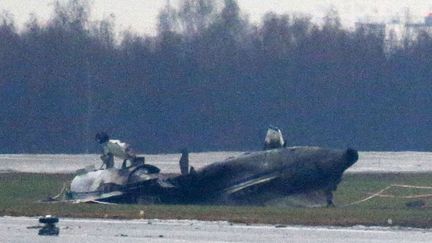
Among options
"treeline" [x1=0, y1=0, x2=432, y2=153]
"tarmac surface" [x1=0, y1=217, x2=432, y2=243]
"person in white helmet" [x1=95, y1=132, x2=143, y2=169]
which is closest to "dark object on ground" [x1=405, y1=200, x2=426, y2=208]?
"tarmac surface" [x1=0, y1=217, x2=432, y2=243]

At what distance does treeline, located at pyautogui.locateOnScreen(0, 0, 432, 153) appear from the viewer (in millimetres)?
92062

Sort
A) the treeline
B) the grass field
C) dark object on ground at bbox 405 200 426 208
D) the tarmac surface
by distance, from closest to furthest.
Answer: the tarmac surface
the grass field
dark object on ground at bbox 405 200 426 208
the treeline

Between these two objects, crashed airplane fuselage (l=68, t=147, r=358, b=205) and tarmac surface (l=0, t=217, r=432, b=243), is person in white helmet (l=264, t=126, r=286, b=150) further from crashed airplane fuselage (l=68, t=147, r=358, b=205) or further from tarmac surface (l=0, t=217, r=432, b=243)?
tarmac surface (l=0, t=217, r=432, b=243)

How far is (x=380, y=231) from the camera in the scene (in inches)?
1101

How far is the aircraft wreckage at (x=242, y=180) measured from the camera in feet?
117

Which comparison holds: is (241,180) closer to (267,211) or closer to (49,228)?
(267,211)

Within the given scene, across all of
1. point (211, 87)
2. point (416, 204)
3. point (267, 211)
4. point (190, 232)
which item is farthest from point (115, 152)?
point (211, 87)

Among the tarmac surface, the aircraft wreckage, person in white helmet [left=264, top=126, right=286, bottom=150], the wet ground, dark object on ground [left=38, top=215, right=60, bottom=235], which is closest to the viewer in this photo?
the tarmac surface

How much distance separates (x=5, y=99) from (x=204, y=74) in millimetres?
12739

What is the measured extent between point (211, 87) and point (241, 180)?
207ft

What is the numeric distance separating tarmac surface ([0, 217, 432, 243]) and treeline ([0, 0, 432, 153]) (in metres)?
56.1

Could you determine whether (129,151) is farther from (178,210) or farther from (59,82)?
(59,82)

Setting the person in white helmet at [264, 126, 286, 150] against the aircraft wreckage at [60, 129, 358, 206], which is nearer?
the aircraft wreckage at [60, 129, 358, 206]

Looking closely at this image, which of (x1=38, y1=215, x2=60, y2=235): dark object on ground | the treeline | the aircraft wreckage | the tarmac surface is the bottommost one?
the tarmac surface
